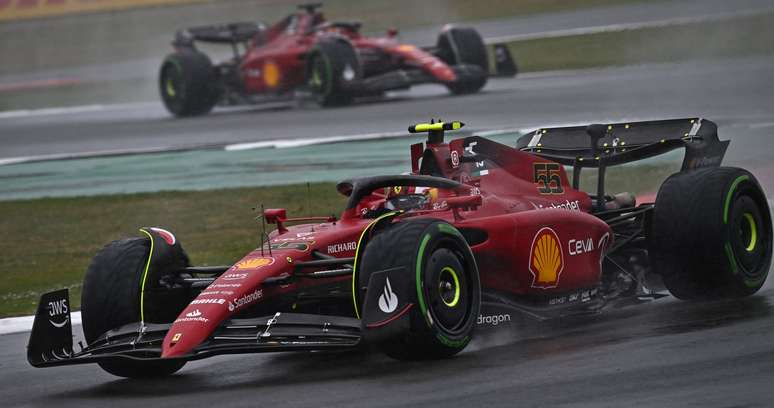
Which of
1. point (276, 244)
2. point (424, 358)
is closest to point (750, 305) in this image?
point (424, 358)

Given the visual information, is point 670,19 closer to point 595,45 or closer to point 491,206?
point 595,45

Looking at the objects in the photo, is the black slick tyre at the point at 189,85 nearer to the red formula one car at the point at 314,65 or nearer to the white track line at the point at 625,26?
the red formula one car at the point at 314,65

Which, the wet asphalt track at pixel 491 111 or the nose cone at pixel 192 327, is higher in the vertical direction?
the nose cone at pixel 192 327

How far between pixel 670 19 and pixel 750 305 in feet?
76.2

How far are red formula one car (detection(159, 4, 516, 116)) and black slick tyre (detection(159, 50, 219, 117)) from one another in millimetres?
19

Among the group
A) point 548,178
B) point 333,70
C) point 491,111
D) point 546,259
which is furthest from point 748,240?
point 333,70

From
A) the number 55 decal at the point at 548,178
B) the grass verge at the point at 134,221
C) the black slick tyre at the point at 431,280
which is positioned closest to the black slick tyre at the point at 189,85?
the grass verge at the point at 134,221

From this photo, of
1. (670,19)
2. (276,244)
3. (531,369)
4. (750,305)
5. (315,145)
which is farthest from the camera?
(670,19)

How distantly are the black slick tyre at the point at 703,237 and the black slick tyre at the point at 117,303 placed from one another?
3.41 m

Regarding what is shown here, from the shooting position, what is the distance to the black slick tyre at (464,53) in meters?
26.3

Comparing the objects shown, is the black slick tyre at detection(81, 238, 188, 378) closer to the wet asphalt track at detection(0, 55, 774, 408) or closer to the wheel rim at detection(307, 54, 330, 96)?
the wet asphalt track at detection(0, 55, 774, 408)

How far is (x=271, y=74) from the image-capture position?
27.7 meters

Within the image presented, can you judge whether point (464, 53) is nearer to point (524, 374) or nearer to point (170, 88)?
point (170, 88)

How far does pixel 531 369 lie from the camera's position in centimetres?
815
